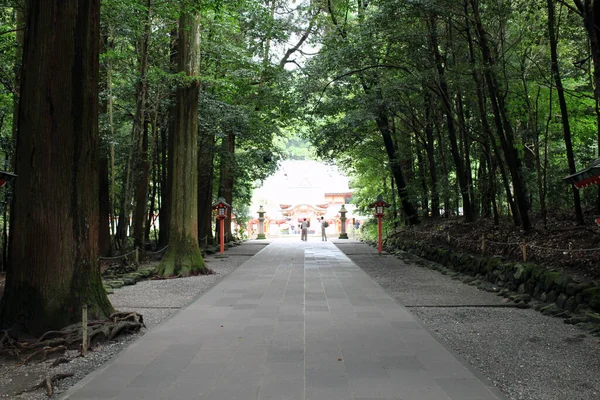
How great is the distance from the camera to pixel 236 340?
4848 millimetres

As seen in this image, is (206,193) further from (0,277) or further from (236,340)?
(236,340)

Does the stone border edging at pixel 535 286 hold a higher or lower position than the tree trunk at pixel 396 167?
lower

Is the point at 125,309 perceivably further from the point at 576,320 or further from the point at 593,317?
the point at 593,317

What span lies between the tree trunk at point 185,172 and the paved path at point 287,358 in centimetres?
354

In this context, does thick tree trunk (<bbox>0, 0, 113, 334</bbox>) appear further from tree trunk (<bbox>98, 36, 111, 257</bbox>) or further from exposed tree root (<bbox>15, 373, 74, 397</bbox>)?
tree trunk (<bbox>98, 36, 111, 257</bbox>)

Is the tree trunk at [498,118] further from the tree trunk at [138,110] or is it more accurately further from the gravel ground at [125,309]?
the tree trunk at [138,110]

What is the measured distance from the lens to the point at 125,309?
669cm

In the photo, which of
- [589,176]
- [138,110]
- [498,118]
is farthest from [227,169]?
[589,176]

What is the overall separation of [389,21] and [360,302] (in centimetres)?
659

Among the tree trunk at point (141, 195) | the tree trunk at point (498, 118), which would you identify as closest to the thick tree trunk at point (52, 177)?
the tree trunk at point (498, 118)

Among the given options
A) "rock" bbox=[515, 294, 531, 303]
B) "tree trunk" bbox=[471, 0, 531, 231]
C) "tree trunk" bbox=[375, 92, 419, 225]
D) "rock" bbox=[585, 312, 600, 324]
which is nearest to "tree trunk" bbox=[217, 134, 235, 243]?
"tree trunk" bbox=[375, 92, 419, 225]

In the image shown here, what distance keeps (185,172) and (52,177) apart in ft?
18.8

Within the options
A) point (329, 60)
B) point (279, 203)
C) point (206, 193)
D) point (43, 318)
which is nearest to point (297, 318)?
point (43, 318)

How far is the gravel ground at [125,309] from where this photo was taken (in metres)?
3.68
